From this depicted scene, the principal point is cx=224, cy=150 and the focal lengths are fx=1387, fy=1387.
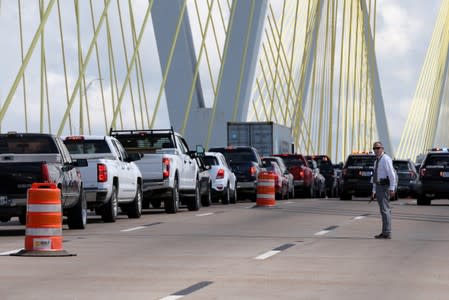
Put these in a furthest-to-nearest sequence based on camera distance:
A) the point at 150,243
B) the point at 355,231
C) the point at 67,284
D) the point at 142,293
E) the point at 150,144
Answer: the point at 150,144 < the point at 355,231 < the point at 150,243 < the point at 67,284 < the point at 142,293

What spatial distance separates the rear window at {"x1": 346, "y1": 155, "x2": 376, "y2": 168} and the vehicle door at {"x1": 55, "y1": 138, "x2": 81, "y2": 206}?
26.6 metres

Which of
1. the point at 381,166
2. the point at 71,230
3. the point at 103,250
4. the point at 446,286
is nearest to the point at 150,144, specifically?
the point at 71,230

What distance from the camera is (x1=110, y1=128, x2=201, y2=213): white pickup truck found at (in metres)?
33.0

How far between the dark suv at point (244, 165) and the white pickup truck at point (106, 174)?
16.4 metres

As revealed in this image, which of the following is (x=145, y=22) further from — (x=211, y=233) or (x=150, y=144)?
(x=211, y=233)

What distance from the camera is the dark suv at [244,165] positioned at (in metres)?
47.4

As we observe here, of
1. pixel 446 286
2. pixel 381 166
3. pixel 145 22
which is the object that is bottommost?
pixel 446 286

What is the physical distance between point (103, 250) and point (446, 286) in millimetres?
6647

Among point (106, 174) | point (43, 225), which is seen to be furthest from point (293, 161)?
point (43, 225)

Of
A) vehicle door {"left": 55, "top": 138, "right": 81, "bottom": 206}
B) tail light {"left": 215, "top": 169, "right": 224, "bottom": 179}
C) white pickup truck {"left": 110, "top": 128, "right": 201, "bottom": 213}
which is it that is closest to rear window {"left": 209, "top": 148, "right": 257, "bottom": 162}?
tail light {"left": 215, "top": 169, "right": 224, "bottom": 179}

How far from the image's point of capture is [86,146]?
96.0ft

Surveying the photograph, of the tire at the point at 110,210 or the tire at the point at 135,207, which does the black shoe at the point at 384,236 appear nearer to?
the tire at the point at 110,210

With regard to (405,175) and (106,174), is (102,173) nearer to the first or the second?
(106,174)

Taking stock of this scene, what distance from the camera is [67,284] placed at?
13.6m
